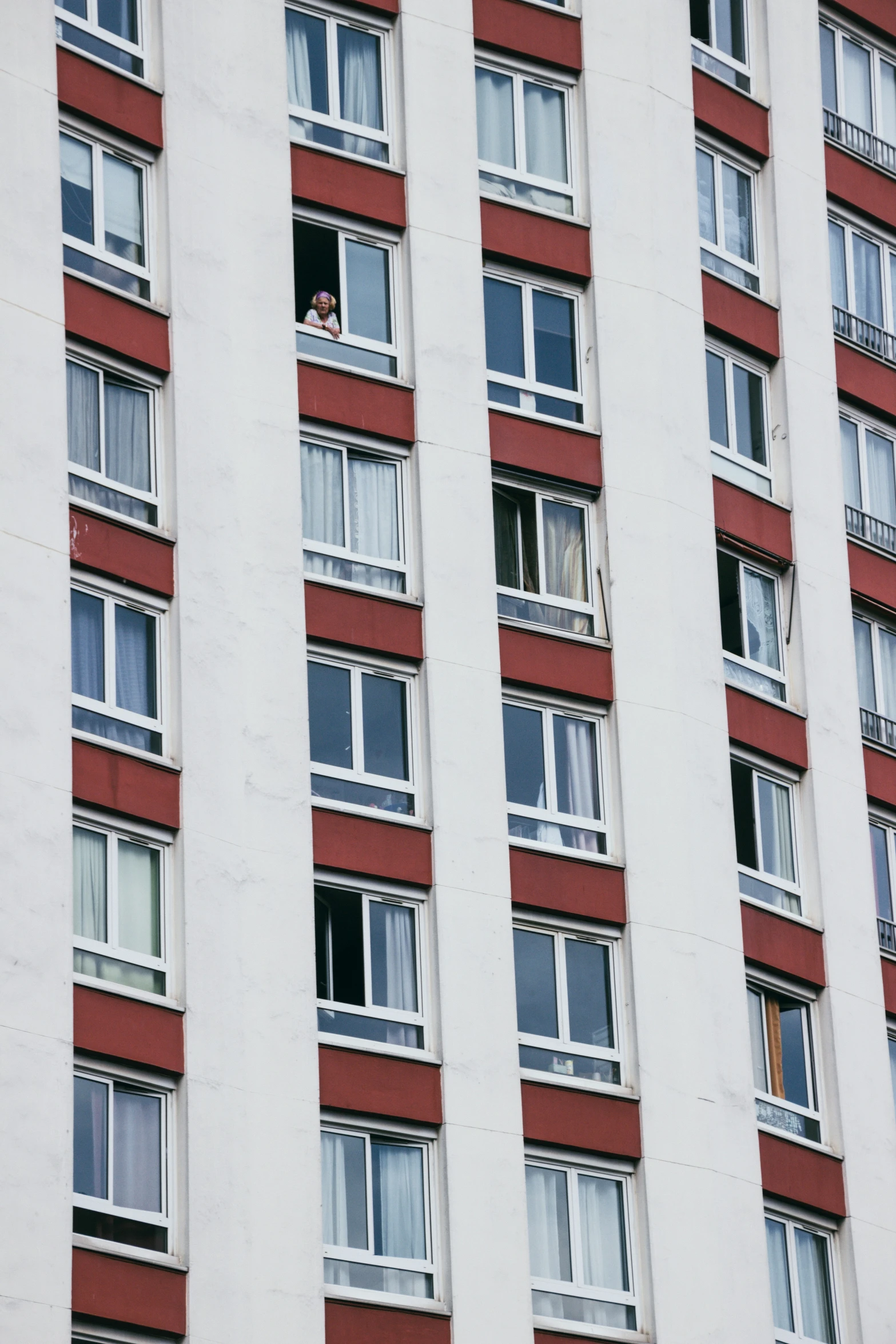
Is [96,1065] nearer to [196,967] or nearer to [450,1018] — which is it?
[196,967]

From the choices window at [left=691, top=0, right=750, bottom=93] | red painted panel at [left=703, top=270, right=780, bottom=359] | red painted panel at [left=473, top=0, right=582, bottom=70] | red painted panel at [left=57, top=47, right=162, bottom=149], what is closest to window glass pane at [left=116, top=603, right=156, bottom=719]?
red painted panel at [left=57, top=47, right=162, bottom=149]

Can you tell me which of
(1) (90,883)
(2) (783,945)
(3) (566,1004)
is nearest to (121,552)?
(1) (90,883)

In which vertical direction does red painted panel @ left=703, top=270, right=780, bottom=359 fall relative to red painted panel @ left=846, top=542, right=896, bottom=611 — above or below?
above

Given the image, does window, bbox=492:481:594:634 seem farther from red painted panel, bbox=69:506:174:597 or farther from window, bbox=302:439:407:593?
red painted panel, bbox=69:506:174:597

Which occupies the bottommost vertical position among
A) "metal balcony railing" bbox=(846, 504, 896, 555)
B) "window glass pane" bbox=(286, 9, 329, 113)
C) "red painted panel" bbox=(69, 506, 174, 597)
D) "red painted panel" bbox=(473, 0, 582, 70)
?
"red painted panel" bbox=(69, 506, 174, 597)

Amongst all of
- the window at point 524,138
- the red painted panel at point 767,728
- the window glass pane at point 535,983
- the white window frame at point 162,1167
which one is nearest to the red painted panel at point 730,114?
the window at point 524,138

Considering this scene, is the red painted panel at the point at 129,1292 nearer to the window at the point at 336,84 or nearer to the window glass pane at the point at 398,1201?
the window glass pane at the point at 398,1201

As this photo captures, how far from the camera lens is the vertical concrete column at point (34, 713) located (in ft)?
116

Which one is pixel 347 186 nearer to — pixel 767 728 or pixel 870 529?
pixel 767 728

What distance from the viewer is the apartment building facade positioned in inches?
1491

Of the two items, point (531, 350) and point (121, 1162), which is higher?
point (531, 350)

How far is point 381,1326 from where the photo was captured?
3809cm

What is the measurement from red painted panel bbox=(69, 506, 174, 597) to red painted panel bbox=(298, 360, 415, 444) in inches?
140

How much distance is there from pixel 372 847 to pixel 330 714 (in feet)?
6.90
